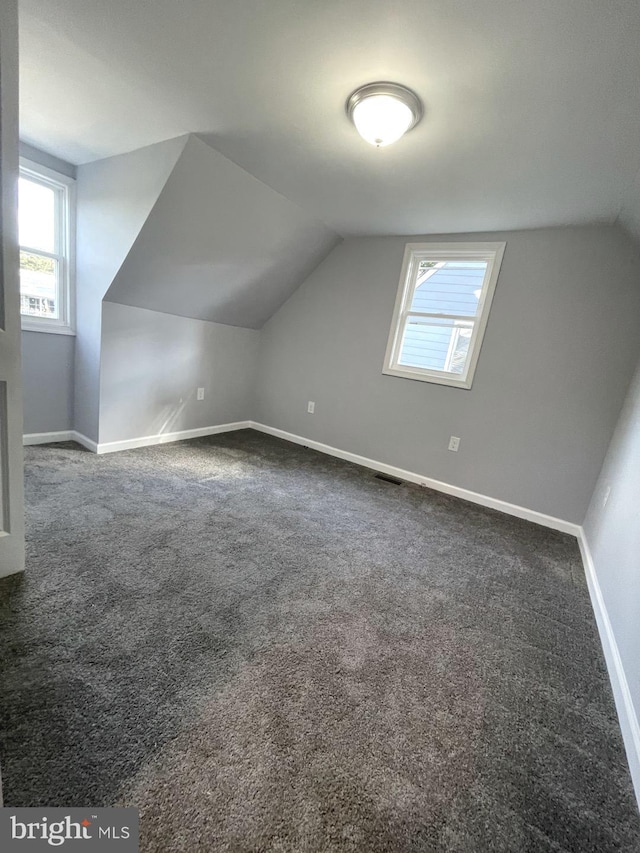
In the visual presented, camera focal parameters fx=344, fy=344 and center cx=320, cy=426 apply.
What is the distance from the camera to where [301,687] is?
1208mm

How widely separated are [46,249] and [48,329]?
640 mm

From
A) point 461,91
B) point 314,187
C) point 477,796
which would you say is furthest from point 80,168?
point 477,796

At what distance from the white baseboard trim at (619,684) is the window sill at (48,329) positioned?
4044mm

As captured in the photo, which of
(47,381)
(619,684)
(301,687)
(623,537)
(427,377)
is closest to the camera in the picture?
(301,687)

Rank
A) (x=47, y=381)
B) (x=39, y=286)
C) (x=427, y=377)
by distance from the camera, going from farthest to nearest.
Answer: (x=427, y=377), (x=47, y=381), (x=39, y=286)

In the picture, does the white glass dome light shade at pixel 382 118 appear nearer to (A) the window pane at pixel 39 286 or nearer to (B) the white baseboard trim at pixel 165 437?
(A) the window pane at pixel 39 286

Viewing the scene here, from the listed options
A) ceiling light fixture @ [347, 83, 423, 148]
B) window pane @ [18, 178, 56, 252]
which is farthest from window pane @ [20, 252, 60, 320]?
ceiling light fixture @ [347, 83, 423, 148]

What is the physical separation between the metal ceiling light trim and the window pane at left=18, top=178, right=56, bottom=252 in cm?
260

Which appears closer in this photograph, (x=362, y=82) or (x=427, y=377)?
(x=362, y=82)

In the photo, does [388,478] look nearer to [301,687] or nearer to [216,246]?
[301,687]

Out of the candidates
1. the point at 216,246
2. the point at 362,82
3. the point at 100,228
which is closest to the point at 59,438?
the point at 100,228

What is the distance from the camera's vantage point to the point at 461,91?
4.63 ft

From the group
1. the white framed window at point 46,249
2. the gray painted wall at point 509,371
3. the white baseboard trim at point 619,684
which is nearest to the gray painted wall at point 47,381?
the white framed window at point 46,249

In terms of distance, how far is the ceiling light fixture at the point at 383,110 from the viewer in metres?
1.46
